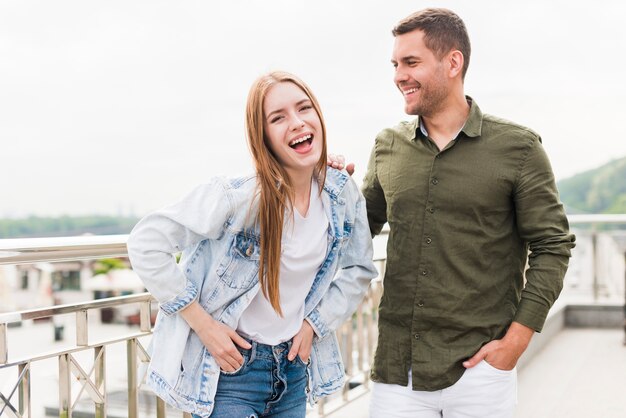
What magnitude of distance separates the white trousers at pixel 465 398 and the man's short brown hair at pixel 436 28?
759 mm

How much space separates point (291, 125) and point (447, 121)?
521 millimetres

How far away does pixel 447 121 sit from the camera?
1.78 m

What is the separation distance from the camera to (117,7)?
11019 cm

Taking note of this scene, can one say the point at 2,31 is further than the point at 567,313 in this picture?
Yes

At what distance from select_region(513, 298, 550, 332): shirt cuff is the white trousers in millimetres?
128

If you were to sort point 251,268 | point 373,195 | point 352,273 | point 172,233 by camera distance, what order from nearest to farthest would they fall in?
point 172,233 < point 251,268 < point 352,273 < point 373,195

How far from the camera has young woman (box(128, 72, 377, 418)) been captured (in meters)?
1.36

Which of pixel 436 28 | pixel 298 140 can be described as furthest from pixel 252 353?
pixel 436 28

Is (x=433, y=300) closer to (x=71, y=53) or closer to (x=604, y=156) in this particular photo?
(x=604, y=156)

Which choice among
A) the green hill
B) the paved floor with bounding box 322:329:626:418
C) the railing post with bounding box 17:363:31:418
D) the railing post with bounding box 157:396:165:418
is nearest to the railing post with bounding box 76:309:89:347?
the railing post with bounding box 17:363:31:418

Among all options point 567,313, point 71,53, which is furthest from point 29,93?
point 567,313

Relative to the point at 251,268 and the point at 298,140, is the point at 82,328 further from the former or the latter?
the point at 298,140

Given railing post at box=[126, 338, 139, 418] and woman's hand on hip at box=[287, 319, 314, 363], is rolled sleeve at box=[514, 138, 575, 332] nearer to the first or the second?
woman's hand on hip at box=[287, 319, 314, 363]

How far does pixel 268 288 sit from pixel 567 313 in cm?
508
